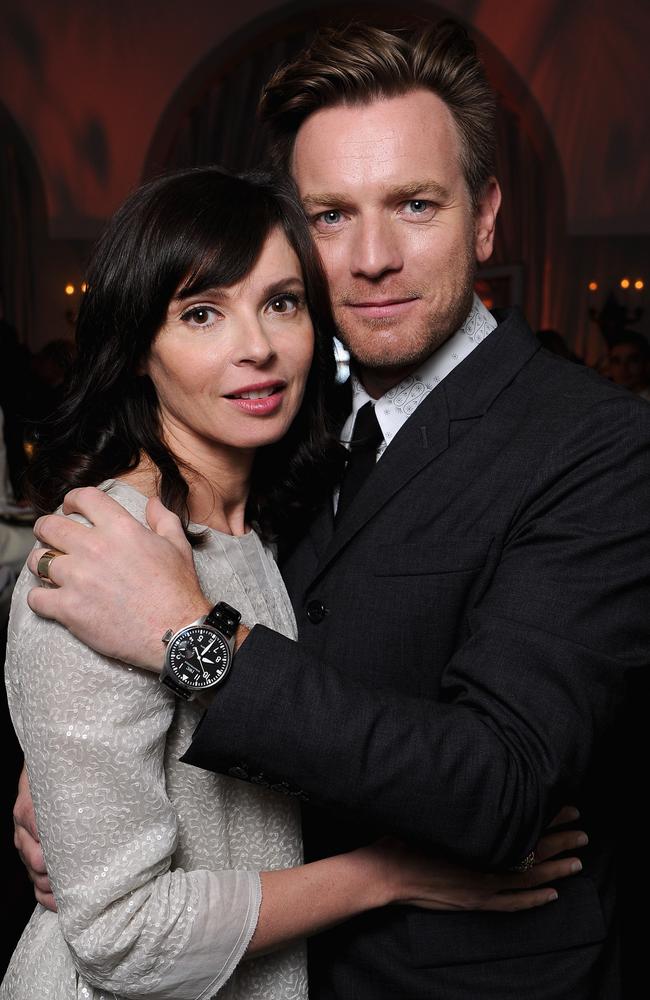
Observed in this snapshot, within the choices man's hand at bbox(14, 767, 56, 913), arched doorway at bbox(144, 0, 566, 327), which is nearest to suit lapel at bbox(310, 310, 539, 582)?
man's hand at bbox(14, 767, 56, 913)

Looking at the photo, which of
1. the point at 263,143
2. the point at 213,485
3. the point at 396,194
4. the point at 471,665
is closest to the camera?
the point at 471,665

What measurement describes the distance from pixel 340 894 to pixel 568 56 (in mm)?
8339

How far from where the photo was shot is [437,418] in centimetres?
166

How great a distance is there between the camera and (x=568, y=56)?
8.28 m

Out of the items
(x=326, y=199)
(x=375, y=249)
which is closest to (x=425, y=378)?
(x=375, y=249)

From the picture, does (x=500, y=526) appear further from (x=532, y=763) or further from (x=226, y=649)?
(x=226, y=649)

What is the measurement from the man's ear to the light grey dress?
111cm

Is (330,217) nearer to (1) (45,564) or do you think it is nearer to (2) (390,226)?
(2) (390,226)

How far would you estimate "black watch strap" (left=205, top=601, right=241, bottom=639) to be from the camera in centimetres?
126

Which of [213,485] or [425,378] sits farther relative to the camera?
[425,378]

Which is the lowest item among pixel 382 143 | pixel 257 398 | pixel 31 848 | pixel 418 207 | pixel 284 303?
pixel 31 848

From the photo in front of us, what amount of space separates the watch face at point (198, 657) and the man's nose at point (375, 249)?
80 centimetres

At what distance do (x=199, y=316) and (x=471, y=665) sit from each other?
0.67m

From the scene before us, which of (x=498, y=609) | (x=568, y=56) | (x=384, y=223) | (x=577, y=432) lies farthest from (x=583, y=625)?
(x=568, y=56)
